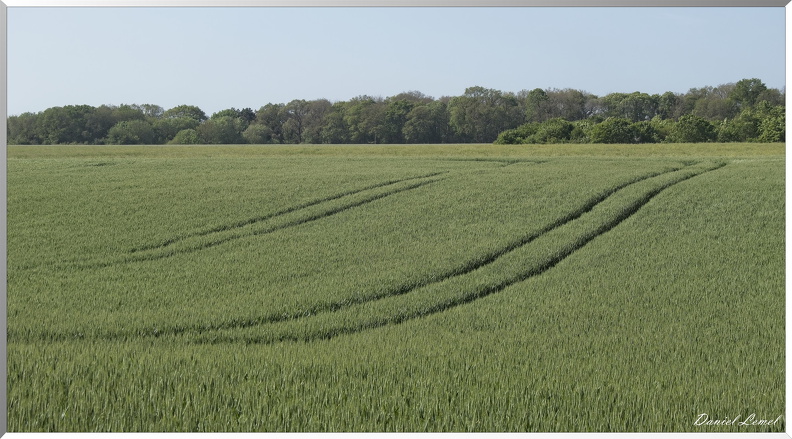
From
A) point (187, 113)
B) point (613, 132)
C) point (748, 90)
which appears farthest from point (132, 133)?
point (748, 90)

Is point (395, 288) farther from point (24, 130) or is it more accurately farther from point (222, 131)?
point (24, 130)

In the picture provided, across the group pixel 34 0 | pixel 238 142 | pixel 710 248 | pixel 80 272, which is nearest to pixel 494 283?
pixel 710 248

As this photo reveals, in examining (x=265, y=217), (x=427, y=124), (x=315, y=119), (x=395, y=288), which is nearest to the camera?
(x=395, y=288)

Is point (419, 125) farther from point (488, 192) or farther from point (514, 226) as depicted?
point (488, 192)

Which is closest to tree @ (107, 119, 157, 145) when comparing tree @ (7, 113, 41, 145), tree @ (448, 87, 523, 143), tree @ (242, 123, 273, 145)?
tree @ (7, 113, 41, 145)

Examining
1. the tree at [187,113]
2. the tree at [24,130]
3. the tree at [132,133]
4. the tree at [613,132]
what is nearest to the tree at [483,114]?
the tree at [613,132]

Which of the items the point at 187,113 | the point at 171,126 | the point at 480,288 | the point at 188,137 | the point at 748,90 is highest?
the point at 748,90

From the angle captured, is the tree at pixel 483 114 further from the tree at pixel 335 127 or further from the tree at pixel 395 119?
the tree at pixel 335 127
